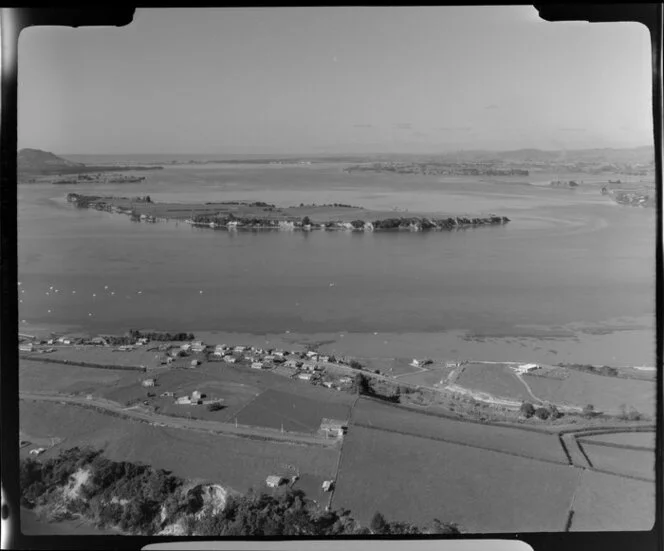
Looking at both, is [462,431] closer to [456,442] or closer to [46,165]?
[456,442]

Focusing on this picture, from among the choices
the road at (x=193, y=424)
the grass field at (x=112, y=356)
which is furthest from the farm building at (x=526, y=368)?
the grass field at (x=112, y=356)

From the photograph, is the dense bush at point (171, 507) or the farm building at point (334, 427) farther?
the farm building at point (334, 427)

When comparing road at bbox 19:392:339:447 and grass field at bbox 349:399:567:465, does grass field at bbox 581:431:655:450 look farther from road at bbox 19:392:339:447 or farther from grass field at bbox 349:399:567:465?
road at bbox 19:392:339:447

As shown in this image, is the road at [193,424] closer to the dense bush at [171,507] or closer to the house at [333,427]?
the house at [333,427]

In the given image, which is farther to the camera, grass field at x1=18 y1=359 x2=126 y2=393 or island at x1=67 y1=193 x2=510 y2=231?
island at x1=67 y1=193 x2=510 y2=231

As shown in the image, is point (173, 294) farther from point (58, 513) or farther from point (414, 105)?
point (414, 105)

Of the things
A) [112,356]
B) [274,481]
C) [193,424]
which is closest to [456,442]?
[274,481]

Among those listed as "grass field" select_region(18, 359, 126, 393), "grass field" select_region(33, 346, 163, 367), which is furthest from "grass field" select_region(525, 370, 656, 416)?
"grass field" select_region(18, 359, 126, 393)
